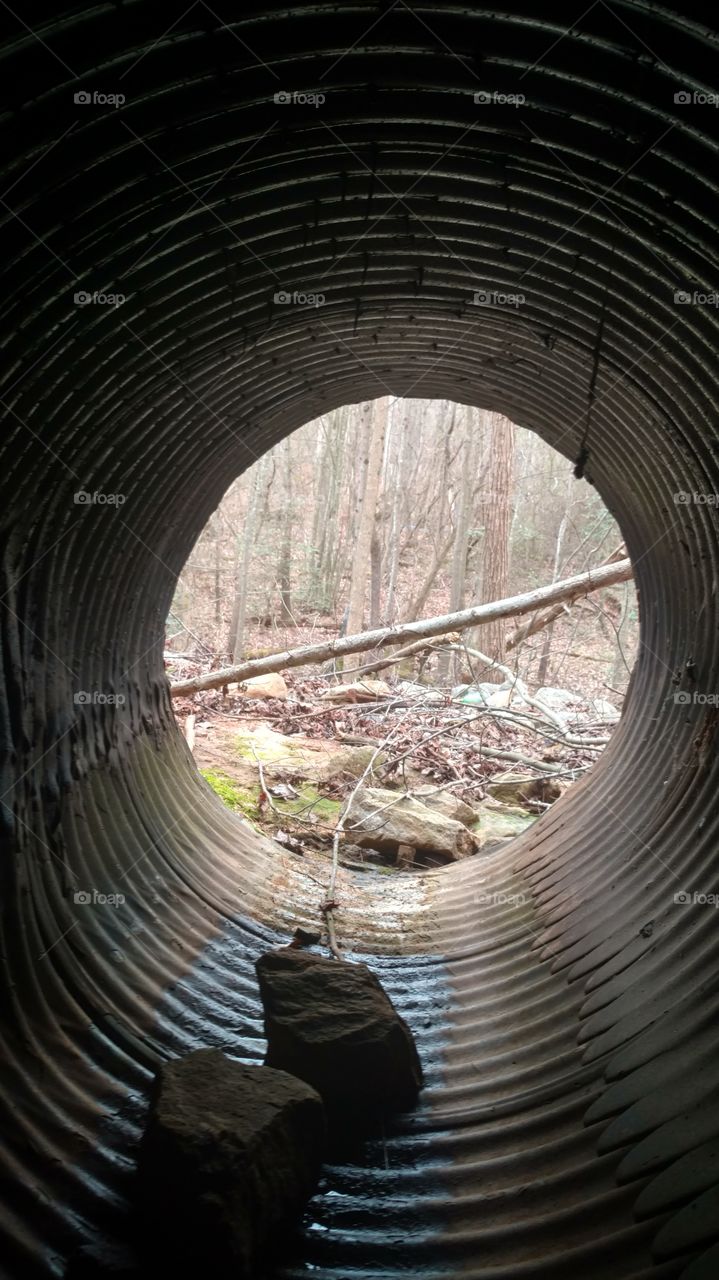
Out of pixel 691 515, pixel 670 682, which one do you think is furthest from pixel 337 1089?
pixel 691 515

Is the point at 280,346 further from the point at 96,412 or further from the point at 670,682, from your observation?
the point at 670,682

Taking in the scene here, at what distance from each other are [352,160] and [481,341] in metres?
2.37

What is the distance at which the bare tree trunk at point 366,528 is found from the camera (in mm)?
17688

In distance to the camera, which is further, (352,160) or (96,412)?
(96,412)

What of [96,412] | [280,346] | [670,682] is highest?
[280,346]

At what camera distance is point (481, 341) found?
21.1ft

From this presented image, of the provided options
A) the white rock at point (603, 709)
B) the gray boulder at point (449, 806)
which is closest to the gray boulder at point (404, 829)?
the gray boulder at point (449, 806)

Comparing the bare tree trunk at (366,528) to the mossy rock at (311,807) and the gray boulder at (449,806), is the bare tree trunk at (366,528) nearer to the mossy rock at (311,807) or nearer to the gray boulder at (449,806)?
the mossy rock at (311,807)

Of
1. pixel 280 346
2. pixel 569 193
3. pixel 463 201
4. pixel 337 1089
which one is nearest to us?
pixel 569 193

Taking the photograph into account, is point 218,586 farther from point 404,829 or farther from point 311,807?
point 404,829

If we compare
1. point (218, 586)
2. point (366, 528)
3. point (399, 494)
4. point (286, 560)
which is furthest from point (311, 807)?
point (399, 494)

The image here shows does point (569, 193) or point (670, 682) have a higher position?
point (569, 193)

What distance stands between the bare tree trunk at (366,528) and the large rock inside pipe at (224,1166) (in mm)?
13215

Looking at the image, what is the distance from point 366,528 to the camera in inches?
714
